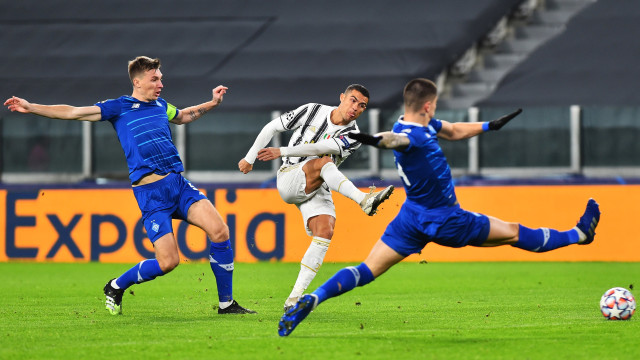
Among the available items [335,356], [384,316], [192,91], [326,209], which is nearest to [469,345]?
[335,356]

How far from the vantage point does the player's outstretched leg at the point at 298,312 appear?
19.8 feet

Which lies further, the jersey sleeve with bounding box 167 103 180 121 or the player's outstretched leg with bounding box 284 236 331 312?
the jersey sleeve with bounding box 167 103 180 121

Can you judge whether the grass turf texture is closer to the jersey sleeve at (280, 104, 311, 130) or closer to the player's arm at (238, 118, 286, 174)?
the player's arm at (238, 118, 286, 174)

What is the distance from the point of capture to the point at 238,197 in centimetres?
1386

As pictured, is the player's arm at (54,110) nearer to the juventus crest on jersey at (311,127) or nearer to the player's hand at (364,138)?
the juventus crest on jersey at (311,127)

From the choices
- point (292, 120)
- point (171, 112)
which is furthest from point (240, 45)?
point (171, 112)

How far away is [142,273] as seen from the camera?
7605 mm

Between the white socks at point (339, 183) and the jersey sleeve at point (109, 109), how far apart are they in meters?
1.65

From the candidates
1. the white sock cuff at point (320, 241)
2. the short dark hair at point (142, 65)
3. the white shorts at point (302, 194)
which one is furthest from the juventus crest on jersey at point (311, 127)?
the short dark hair at point (142, 65)

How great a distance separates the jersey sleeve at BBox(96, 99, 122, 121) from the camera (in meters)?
7.48

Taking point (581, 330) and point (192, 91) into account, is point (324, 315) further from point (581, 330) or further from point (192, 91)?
point (192, 91)

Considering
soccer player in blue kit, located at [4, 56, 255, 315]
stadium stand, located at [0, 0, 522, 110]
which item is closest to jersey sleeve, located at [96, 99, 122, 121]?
soccer player in blue kit, located at [4, 56, 255, 315]

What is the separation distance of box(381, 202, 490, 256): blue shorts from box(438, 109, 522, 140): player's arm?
0.57 metres

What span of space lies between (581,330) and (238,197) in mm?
7799
